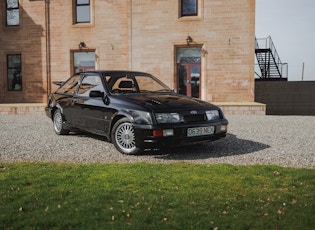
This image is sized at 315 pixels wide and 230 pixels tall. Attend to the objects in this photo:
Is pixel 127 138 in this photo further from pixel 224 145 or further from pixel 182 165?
pixel 224 145

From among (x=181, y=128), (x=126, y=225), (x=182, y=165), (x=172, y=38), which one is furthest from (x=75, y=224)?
(x=172, y=38)

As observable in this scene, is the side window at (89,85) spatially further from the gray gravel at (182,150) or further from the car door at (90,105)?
the gray gravel at (182,150)

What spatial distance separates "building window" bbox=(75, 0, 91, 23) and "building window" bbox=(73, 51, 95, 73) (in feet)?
6.25

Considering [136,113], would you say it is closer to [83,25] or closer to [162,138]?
[162,138]

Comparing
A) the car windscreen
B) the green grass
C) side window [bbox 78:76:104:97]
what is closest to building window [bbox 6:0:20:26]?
side window [bbox 78:76:104:97]

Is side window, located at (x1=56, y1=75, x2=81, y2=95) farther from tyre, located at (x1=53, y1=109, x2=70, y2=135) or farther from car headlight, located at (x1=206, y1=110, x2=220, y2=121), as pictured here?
car headlight, located at (x1=206, y1=110, x2=220, y2=121)

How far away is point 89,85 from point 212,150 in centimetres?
294

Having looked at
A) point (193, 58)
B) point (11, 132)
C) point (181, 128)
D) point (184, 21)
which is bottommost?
point (11, 132)

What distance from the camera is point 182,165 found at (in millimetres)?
5266

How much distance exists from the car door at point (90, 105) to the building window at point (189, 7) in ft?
39.9

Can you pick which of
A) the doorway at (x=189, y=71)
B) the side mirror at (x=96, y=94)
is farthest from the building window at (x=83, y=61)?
the side mirror at (x=96, y=94)

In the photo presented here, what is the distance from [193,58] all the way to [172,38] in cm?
153

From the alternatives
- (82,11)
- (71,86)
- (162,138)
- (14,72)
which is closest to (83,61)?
(82,11)

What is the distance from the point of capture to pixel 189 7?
18.5 meters
